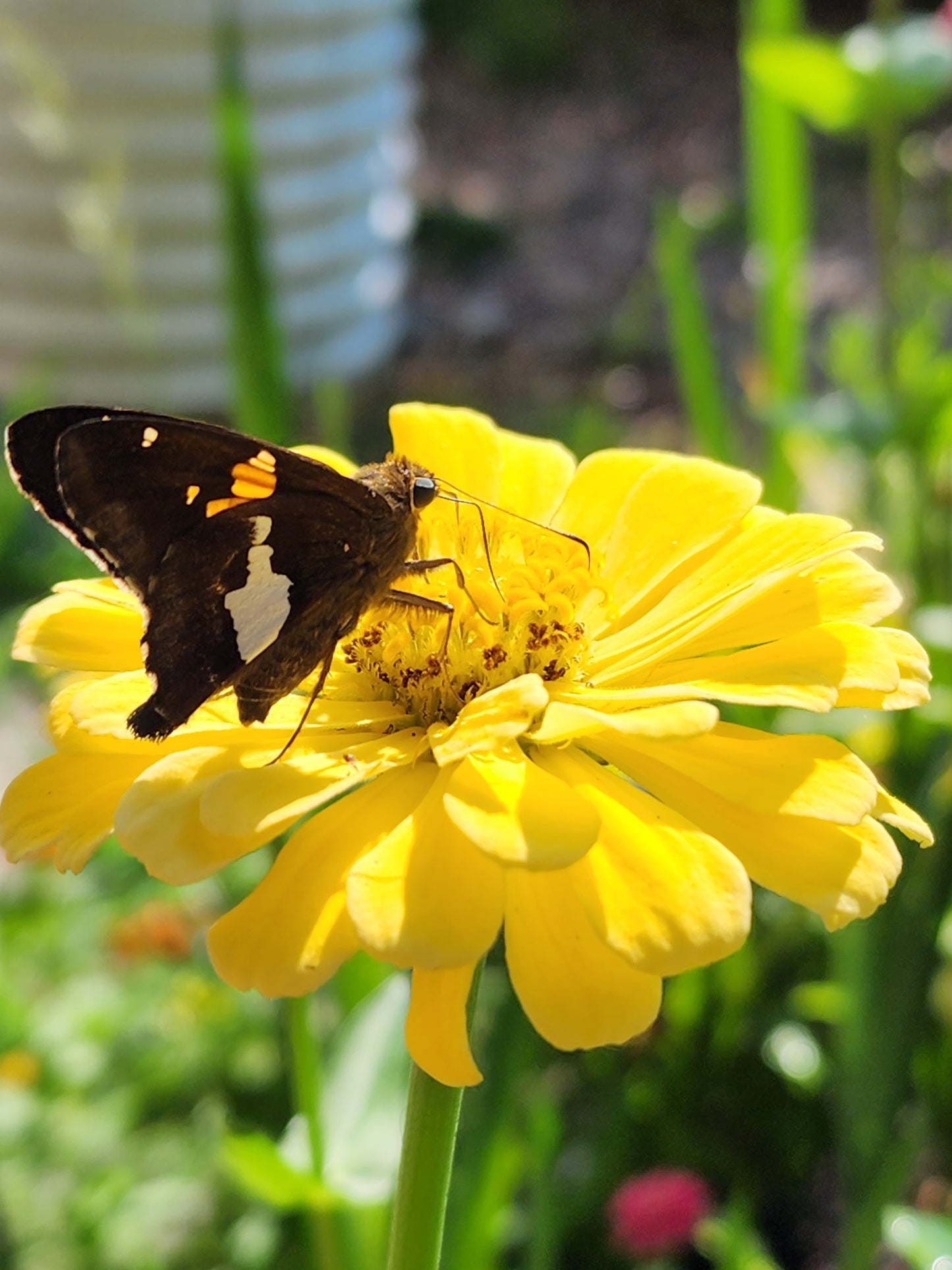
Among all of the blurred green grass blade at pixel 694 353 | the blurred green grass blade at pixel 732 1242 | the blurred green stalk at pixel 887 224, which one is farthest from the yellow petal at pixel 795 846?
the blurred green stalk at pixel 887 224

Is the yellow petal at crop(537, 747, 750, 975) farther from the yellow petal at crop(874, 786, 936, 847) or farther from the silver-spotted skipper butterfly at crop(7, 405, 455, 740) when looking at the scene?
the silver-spotted skipper butterfly at crop(7, 405, 455, 740)

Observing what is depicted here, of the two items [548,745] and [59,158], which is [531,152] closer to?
[59,158]

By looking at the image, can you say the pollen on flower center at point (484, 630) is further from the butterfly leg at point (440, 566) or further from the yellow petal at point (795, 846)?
the yellow petal at point (795, 846)

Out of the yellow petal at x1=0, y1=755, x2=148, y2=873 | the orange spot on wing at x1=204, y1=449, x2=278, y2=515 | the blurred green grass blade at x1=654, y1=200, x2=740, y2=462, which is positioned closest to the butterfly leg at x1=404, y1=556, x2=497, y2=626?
the orange spot on wing at x1=204, y1=449, x2=278, y2=515

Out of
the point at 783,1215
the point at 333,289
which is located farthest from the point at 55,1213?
the point at 333,289

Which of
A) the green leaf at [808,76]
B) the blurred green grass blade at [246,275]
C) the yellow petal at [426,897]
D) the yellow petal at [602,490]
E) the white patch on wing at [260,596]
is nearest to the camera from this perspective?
the yellow petal at [426,897]

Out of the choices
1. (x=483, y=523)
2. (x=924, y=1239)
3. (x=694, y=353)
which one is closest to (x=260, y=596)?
(x=483, y=523)

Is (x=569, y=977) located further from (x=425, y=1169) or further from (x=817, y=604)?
(x=817, y=604)
